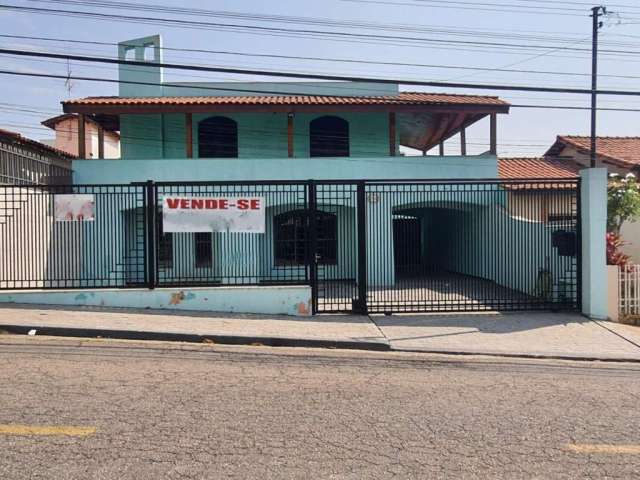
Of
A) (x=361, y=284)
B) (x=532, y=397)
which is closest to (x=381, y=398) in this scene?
(x=532, y=397)

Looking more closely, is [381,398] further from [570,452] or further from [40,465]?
[40,465]

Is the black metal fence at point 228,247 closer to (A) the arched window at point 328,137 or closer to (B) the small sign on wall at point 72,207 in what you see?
(B) the small sign on wall at point 72,207

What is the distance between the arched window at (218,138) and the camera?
20.4m

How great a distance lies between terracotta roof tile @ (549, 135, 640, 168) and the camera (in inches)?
896

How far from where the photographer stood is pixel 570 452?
13.9 feet

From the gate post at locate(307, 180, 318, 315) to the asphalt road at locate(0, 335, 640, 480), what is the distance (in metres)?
3.12

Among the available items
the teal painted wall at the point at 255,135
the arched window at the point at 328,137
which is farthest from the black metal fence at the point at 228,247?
the arched window at the point at 328,137

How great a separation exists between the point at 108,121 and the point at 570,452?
2088cm

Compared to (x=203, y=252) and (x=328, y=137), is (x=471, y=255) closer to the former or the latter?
(x=328, y=137)

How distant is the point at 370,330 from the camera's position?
30.4 ft

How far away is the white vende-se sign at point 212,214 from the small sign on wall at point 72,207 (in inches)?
57.3

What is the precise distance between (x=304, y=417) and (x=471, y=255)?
12654 mm

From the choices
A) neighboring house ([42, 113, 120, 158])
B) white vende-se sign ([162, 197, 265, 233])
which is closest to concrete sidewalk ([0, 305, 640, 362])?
white vende-se sign ([162, 197, 265, 233])

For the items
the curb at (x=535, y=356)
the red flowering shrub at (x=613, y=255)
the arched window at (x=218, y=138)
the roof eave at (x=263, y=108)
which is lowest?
the curb at (x=535, y=356)
